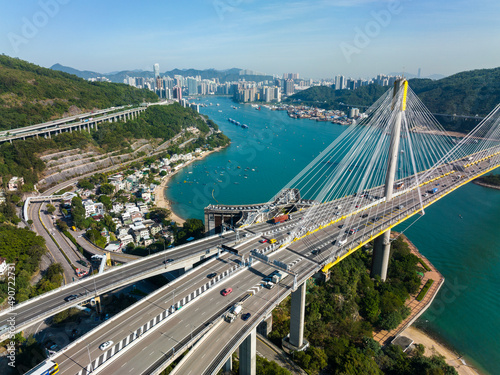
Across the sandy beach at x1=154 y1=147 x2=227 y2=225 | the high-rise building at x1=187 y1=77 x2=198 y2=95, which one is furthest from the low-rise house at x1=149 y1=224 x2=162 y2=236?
the high-rise building at x1=187 y1=77 x2=198 y2=95

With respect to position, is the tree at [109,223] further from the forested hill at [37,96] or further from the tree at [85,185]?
the forested hill at [37,96]

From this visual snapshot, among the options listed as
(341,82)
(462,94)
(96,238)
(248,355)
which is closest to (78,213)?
(96,238)

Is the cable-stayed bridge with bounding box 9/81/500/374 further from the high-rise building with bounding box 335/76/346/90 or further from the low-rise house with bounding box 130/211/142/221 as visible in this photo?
the high-rise building with bounding box 335/76/346/90

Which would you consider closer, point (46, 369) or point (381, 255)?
point (46, 369)

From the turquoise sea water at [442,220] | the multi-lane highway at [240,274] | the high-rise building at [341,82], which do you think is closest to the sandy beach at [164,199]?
the turquoise sea water at [442,220]

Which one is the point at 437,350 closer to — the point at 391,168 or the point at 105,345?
the point at 391,168

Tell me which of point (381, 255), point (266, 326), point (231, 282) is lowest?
point (266, 326)
